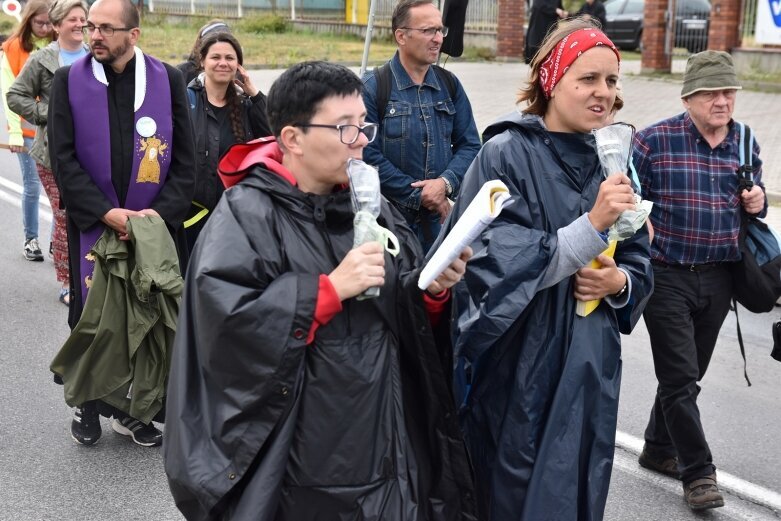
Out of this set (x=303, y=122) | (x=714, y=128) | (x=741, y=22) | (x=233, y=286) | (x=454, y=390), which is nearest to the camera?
(x=233, y=286)

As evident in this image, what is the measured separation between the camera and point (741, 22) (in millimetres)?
19016

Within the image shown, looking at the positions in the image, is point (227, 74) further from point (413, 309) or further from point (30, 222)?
point (30, 222)

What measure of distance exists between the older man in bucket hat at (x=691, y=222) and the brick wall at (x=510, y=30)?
1951 centimetres

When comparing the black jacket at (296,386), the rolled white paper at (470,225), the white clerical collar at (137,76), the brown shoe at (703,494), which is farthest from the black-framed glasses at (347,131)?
the brown shoe at (703,494)

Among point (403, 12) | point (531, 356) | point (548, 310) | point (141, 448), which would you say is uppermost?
point (403, 12)

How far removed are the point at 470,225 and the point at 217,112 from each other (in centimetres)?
347

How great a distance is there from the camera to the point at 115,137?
488 cm

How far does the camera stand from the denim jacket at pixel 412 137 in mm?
5312

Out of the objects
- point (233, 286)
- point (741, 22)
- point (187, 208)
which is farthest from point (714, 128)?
point (741, 22)

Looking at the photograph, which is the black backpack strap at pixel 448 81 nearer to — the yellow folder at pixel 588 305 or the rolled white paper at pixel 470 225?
the yellow folder at pixel 588 305

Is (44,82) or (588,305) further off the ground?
(44,82)

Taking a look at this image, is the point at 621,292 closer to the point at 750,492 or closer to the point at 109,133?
the point at 750,492

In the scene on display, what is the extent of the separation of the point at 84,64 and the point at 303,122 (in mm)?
2332

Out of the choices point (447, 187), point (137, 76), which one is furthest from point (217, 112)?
point (447, 187)
